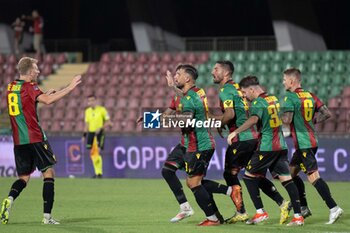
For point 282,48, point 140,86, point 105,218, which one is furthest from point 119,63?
point 105,218

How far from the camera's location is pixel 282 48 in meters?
28.1

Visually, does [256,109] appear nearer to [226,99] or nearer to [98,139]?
[226,99]

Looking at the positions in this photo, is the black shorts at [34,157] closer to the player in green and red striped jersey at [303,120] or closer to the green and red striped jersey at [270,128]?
the green and red striped jersey at [270,128]

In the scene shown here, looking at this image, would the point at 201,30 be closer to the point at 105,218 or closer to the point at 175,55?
the point at 175,55

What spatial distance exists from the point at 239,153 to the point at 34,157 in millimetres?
2696

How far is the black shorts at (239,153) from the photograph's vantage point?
1216 centimetres

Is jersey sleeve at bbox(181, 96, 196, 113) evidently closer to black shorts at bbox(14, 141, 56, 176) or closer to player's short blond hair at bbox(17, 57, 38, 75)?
black shorts at bbox(14, 141, 56, 176)

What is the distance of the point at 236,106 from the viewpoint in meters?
12.0

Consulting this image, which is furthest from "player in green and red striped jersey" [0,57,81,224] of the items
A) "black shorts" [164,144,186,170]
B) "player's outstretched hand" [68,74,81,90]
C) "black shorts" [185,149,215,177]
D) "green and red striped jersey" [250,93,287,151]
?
"green and red striped jersey" [250,93,287,151]

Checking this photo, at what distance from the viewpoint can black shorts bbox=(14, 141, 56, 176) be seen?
1203cm

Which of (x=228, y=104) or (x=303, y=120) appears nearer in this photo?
(x=228, y=104)

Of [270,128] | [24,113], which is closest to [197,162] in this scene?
[270,128]

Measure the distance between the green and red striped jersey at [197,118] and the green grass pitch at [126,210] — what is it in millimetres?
1030

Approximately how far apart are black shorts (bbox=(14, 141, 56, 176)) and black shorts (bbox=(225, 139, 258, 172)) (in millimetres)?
2307
